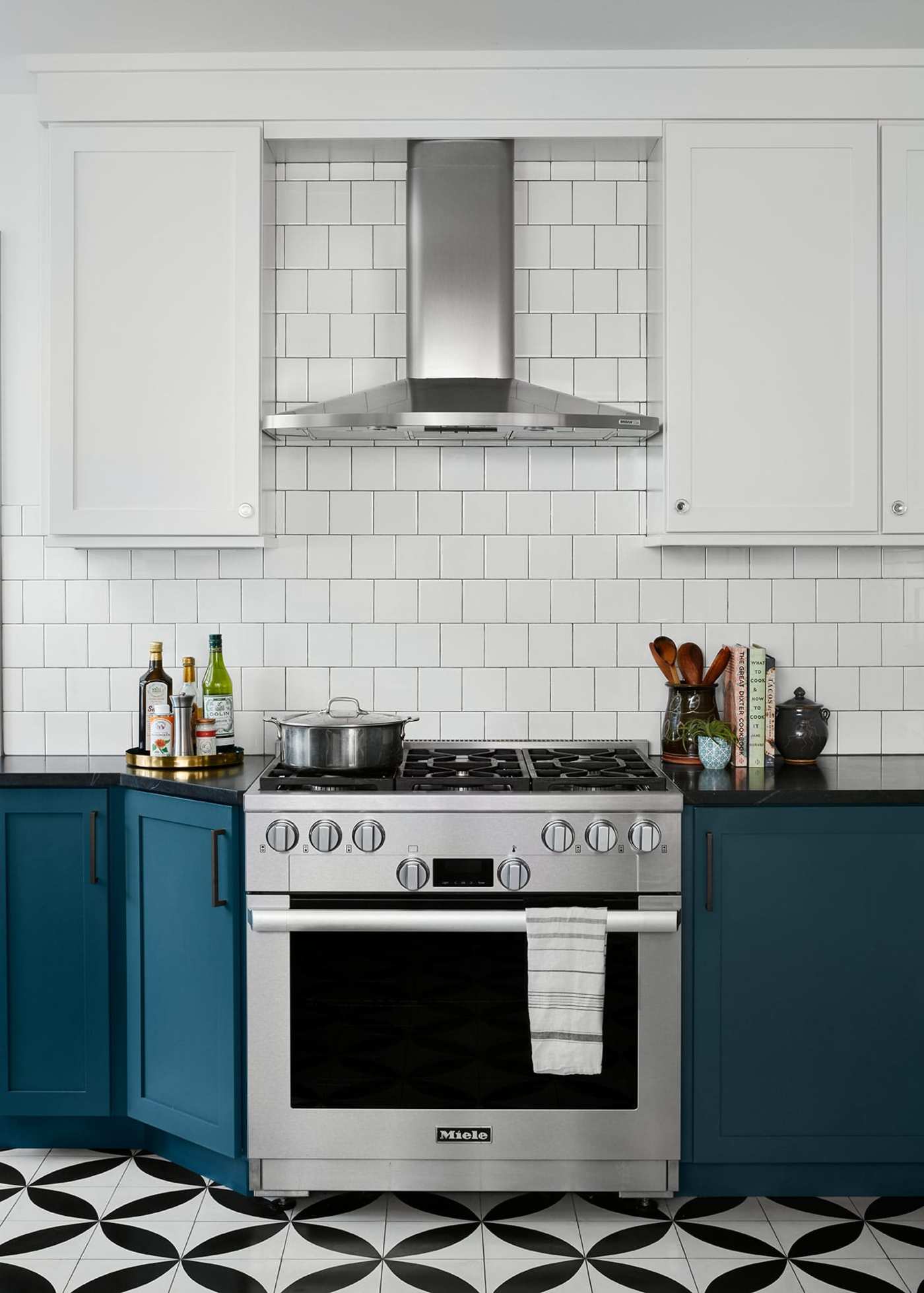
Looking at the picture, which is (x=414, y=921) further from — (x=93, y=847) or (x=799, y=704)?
(x=799, y=704)

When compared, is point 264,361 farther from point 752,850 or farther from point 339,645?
point 752,850

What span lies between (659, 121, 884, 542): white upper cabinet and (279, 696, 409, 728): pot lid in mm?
993

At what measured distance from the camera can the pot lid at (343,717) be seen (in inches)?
110

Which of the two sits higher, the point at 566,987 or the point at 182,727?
the point at 182,727

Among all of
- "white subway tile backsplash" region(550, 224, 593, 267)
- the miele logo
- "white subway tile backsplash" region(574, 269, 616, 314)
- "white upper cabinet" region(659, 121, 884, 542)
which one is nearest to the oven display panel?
the miele logo

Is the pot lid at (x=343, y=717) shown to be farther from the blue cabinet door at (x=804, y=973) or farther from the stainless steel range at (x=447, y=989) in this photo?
the blue cabinet door at (x=804, y=973)

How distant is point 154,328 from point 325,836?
1.42 meters

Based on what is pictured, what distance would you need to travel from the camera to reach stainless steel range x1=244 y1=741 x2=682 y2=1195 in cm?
255

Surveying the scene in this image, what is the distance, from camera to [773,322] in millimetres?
2896

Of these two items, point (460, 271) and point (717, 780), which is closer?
point (717, 780)

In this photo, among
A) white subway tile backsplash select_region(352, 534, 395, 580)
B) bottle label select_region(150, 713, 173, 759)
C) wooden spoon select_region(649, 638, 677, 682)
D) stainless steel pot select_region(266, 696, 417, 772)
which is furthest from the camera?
white subway tile backsplash select_region(352, 534, 395, 580)

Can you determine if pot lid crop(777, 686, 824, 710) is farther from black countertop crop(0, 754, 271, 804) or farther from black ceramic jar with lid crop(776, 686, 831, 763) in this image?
black countertop crop(0, 754, 271, 804)

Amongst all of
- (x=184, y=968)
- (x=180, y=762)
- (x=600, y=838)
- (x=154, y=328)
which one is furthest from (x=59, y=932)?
(x=154, y=328)

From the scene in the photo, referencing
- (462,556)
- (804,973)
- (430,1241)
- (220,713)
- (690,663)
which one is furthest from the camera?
(462,556)
